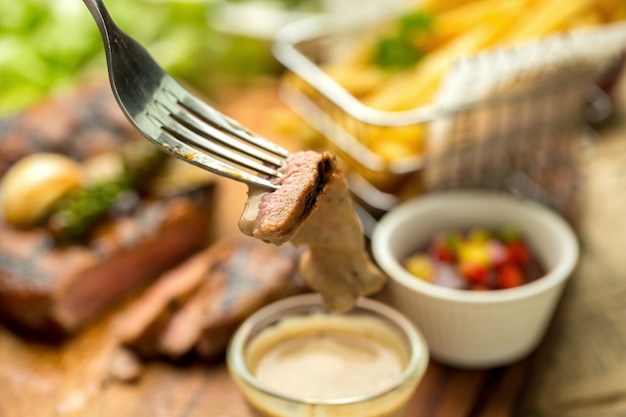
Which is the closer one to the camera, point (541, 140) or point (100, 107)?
point (541, 140)

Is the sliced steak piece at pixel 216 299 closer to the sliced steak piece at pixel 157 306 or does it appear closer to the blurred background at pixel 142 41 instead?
the sliced steak piece at pixel 157 306

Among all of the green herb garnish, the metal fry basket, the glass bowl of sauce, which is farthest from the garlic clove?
the green herb garnish

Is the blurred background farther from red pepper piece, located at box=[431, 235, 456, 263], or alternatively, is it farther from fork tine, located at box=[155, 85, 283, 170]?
fork tine, located at box=[155, 85, 283, 170]

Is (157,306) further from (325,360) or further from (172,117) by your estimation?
(172,117)

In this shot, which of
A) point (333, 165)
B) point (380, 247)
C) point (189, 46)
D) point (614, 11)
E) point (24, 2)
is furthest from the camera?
point (24, 2)

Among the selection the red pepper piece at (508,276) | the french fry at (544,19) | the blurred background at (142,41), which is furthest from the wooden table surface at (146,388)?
the blurred background at (142,41)

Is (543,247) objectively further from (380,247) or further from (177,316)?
(177,316)

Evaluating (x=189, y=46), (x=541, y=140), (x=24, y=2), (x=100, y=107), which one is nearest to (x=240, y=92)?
(x=189, y=46)
